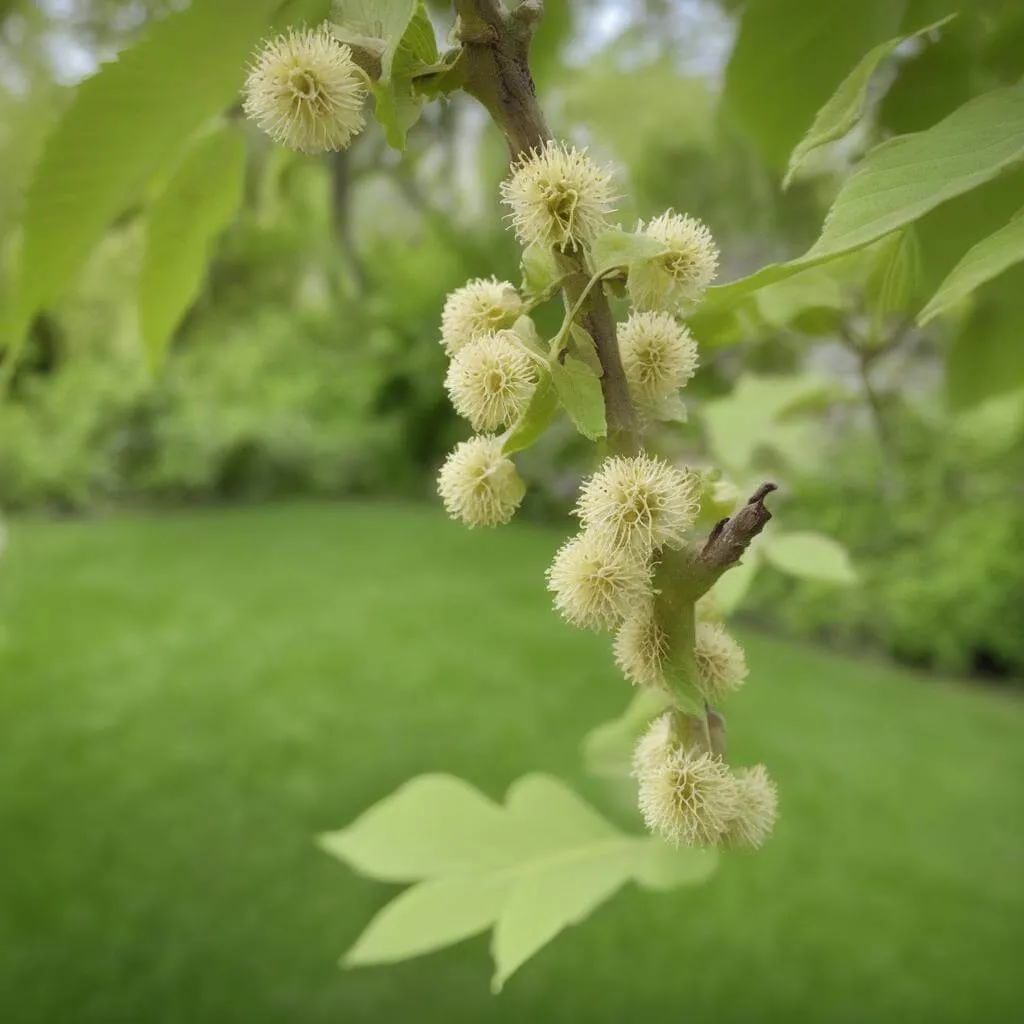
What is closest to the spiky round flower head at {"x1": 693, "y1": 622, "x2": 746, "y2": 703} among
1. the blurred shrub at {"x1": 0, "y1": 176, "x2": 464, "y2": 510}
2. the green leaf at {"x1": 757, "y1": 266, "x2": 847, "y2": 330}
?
the green leaf at {"x1": 757, "y1": 266, "x2": 847, "y2": 330}

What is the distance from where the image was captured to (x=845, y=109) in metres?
0.16

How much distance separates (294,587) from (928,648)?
1275mm

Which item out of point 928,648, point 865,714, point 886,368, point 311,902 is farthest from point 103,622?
point 928,648

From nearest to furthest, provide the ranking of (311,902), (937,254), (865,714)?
(937,254)
(311,902)
(865,714)

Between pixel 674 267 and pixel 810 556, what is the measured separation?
23 cm

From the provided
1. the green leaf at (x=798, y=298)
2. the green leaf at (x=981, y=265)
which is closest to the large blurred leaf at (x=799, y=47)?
the green leaf at (x=798, y=298)

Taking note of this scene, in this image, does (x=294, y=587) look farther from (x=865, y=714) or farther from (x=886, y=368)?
(x=886, y=368)

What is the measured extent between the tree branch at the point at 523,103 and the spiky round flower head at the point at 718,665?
0.04 m

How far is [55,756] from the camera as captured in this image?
1.44 metres

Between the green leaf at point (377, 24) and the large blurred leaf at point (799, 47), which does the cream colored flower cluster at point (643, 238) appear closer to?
the green leaf at point (377, 24)

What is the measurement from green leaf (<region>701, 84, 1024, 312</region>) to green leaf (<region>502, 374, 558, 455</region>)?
0.03 metres

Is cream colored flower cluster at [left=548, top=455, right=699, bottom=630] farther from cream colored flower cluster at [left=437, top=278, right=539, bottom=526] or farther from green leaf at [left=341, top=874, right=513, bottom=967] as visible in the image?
green leaf at [left=341, top=874, right=513, bottom=967]

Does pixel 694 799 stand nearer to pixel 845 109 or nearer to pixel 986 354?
pixel 845 109

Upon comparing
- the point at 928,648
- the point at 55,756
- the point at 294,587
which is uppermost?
the point at 294,587
